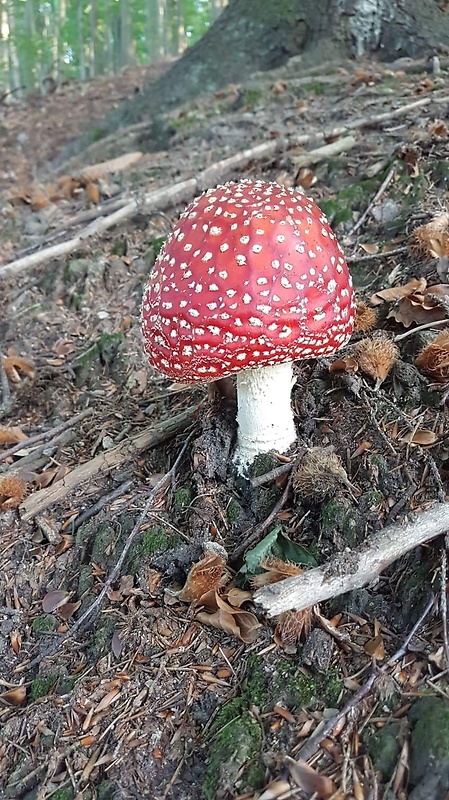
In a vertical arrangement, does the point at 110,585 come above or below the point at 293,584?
below

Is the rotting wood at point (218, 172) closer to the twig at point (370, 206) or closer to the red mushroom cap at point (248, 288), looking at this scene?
the twig at point (370, 206)

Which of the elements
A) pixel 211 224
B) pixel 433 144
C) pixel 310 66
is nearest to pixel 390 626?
pixel 211 224

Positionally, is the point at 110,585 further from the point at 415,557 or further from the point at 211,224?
the point at 211,224

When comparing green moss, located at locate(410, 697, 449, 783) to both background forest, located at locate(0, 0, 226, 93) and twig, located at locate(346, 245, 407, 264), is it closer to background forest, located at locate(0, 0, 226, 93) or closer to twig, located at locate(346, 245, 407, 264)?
twig, located at locate(346, 245, 407, 264)

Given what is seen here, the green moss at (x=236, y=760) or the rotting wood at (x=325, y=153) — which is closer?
the green moss at (x=236, y=760)

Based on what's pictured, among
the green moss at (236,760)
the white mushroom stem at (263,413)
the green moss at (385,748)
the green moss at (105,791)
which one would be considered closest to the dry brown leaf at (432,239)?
the white mushroom stem at (263,413)

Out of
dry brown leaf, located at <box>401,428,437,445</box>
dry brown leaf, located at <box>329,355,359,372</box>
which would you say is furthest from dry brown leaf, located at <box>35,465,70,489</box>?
dry brown leaf, located at <box>401,428,437,445</box>

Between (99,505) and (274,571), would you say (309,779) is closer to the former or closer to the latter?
(274,571)
